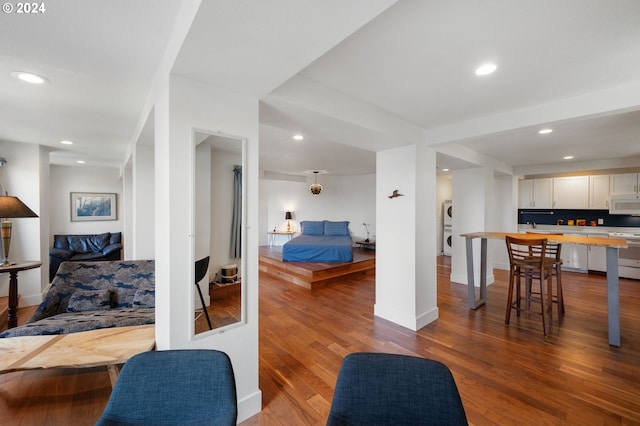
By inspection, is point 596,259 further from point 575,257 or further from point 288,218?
point 288,218

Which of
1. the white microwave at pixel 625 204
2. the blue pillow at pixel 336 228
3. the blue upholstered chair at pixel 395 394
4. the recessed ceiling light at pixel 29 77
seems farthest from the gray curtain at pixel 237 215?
the white microwave at pixel 625 204

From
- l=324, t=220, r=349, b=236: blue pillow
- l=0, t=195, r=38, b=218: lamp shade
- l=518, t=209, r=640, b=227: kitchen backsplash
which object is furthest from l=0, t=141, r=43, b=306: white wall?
l=518, t=209, r=640, b=227: kitchen backsplash

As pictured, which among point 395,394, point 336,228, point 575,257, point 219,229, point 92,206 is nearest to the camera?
point 395,394

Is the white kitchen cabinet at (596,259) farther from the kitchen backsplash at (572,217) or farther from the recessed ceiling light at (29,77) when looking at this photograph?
the recessed ceiling light at (29,77)

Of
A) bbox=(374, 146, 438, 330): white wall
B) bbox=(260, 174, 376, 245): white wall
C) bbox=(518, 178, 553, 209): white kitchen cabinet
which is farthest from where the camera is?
bbox=(260, 174, 376, 245): white wall

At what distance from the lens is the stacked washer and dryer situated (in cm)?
779

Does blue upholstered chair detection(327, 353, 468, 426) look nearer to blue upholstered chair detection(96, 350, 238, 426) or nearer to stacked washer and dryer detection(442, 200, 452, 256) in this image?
blue upholstered chair detection(96, 350, 238, 426)

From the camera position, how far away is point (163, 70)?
67.4 inches

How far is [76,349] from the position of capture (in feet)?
5.74

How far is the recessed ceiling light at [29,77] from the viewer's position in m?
1.93

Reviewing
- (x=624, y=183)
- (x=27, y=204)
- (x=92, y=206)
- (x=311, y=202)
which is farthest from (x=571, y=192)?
(x=92, y=206)

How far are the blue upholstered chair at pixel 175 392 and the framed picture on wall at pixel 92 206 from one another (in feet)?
23.8

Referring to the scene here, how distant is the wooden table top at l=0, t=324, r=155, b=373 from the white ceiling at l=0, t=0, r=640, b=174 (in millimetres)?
1762

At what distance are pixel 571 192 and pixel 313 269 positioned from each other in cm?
590
